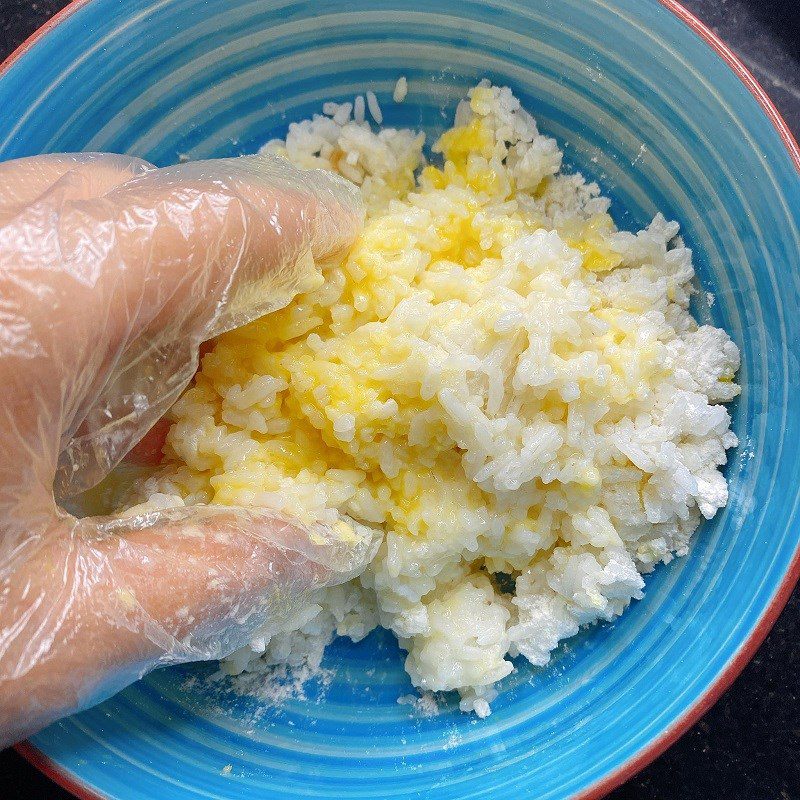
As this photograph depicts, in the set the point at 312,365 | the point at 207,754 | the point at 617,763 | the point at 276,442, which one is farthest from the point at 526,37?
the point at 207,754

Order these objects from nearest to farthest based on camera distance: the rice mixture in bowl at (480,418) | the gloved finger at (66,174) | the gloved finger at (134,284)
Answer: the gloved finger at (134,284) → the gloved finger at (66,174) → the rice mixture in bowl at (480,418)

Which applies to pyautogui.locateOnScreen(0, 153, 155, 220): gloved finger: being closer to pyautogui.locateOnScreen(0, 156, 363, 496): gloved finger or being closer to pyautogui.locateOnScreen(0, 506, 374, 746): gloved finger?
pyautogui.locateOnScreen(0, 156, 363, 496): gloved finger

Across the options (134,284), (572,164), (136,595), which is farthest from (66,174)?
(572,164)

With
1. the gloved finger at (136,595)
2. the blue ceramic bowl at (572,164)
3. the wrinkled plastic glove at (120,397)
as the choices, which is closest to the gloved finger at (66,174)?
Result: the wrinkled plastic glove at (120,397)

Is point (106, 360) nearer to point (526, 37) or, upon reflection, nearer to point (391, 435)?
point (391, 435)

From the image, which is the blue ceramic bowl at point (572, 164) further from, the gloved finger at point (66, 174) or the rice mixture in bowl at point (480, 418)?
the gloved finger at point (66, 174)

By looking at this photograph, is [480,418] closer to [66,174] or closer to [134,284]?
[134,284]
